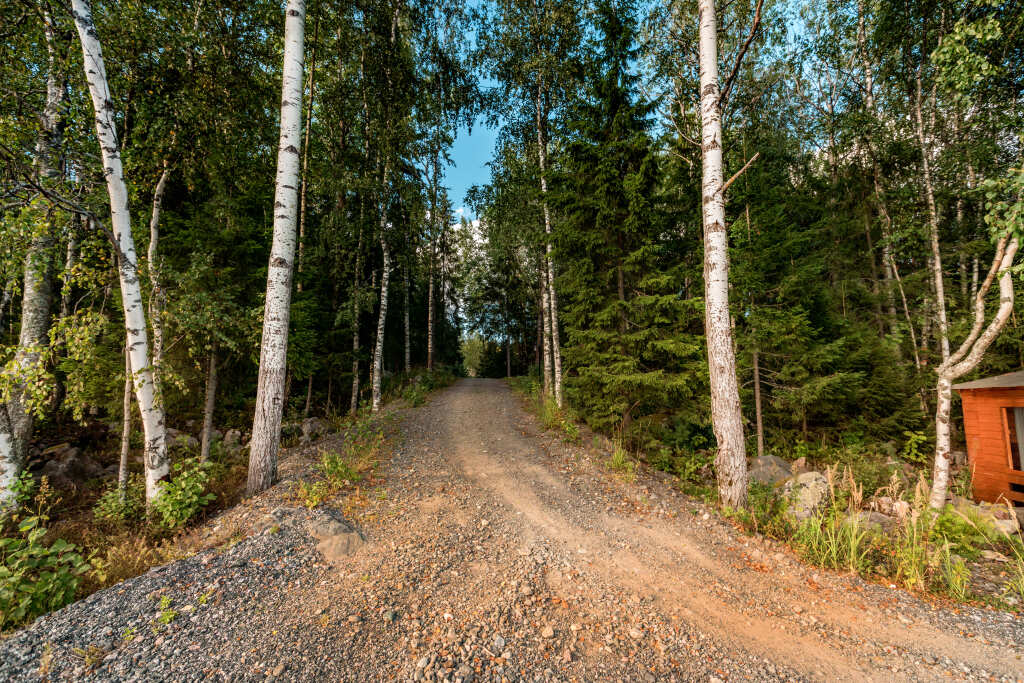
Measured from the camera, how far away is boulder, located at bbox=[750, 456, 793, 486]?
7.12 m

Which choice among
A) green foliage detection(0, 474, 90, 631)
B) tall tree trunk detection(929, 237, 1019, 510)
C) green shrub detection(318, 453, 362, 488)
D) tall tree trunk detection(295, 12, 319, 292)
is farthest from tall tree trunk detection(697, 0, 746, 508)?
tall tree trunk detection(295, 12, 319, 292)

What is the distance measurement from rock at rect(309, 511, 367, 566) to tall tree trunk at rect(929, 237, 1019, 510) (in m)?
7.89

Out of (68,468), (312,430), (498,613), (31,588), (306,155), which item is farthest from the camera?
(306,155)

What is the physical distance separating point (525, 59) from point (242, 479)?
46.0ft

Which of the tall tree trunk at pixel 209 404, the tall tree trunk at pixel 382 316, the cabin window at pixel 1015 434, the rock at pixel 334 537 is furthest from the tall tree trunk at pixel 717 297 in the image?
the tall tree trunk at pixel 209 404

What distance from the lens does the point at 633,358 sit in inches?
296

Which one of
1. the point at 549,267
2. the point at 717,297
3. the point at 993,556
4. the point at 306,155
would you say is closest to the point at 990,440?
the point at 993,556

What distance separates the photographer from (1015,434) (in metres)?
7.58

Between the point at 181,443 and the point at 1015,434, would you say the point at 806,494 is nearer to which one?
the point at 1015,434

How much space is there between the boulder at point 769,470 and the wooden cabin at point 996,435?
3629 mm

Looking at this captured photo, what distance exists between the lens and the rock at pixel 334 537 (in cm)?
376

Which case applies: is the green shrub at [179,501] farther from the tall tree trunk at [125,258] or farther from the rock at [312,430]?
the rock at [312,430]

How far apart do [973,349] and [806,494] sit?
3.04 meters

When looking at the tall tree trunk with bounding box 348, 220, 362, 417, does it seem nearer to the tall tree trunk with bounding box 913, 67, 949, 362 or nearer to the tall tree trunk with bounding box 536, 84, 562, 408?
the tall tree trunk with bounding box 536, 84, 562, 408
